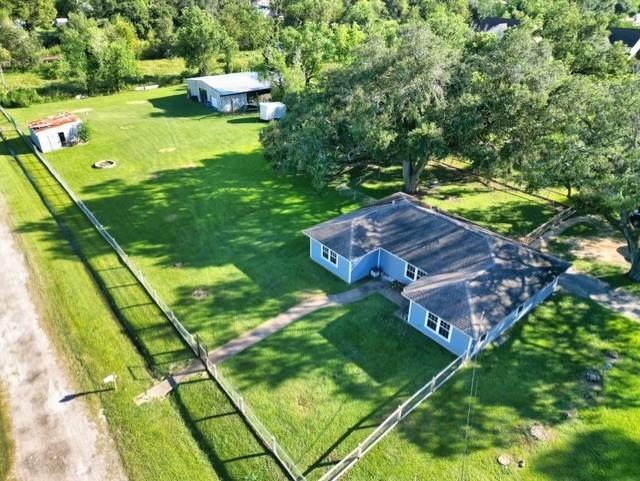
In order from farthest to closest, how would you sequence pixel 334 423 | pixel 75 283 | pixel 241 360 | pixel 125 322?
pixel 75 283
pixel 125 322
pixel 241 360
pixel 334 423

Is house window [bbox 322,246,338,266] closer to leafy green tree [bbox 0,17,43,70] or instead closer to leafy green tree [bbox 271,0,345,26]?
leafy green tree [bbox 0,17,43,70]

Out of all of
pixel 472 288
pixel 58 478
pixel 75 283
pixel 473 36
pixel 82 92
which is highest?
pixel 473 36

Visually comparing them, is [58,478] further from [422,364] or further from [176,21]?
Result: [176,21]

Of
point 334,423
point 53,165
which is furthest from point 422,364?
point 53,165

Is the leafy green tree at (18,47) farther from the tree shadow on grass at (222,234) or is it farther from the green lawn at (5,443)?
the green lawn at (5,443)

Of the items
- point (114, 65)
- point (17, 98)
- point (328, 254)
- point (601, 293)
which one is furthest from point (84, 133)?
point (601, 293)

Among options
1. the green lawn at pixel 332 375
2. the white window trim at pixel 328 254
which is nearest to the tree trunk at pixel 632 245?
the green lawn at pixel 332 375

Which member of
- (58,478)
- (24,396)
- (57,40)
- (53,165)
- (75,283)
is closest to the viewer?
(58,478)
